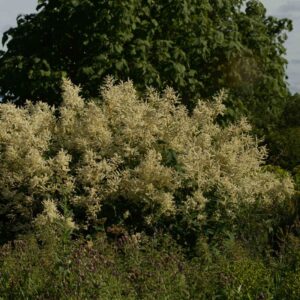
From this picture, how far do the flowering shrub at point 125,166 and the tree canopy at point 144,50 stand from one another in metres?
3.00

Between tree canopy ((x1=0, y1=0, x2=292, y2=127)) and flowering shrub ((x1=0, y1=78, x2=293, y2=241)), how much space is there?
300cm

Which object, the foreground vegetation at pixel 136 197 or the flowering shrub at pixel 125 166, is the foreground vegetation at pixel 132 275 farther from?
the flowering shrub at pixel 125 166

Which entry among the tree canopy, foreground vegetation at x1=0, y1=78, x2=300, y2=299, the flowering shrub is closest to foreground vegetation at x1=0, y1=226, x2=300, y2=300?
foreground vegetation at x1=0, y1=78, x2=300, y2=299

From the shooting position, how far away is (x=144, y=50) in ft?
43.2

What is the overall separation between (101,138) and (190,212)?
1.64 m

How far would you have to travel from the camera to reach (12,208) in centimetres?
980

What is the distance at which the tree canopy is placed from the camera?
13.3 metres

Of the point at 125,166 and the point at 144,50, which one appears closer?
the point at 125,166

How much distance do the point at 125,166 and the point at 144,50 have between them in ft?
14.4

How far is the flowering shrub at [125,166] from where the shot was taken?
8828 millimetres

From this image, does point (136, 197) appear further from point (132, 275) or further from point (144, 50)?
point (144, 50)

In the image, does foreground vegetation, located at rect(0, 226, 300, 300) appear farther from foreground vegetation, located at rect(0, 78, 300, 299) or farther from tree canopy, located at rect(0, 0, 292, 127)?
tree canopy, located at rect(0, 0, 292, 127)

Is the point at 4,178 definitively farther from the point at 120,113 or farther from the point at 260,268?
the point at 260,268

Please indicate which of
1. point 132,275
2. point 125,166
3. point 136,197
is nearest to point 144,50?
point 125,166
